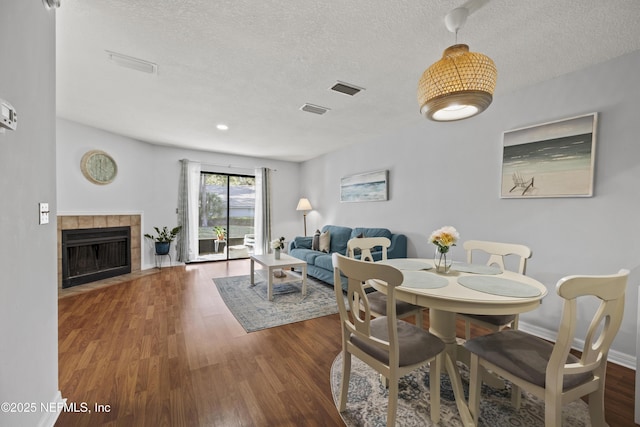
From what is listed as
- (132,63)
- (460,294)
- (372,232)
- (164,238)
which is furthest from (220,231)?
(460,294)

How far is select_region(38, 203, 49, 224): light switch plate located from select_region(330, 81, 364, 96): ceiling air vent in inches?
95.0

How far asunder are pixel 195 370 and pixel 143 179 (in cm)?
437

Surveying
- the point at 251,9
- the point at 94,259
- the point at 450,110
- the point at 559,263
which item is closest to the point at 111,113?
the point at 94,259

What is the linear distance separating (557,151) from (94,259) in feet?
21.1

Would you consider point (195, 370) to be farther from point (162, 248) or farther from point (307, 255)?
point (162, 248)

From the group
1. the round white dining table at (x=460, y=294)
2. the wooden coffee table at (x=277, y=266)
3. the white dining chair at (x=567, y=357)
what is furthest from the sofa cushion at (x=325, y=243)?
the white dining chair at (x=567, y=357)

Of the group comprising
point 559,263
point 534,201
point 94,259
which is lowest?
point 94,259

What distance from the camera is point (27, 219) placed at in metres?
1.16

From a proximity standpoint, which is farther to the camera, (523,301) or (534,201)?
(534,201)

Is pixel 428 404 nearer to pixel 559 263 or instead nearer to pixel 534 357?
pixel 534 357

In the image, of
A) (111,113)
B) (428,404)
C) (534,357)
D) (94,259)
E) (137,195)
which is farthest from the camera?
(137,195)

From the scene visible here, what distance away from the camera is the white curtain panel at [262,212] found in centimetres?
634

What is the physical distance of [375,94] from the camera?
283 cm

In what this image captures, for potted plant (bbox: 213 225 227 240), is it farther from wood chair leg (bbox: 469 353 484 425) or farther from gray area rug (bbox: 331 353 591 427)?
wood chair leg (bbox: 469 353 484 425)
